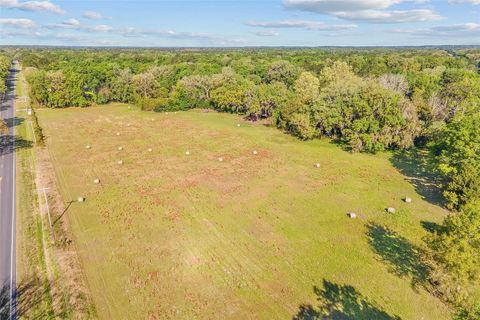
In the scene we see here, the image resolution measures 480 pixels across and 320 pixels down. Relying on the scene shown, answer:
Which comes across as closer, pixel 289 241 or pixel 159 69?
pixel 289 241

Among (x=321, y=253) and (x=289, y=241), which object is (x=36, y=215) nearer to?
(x=289, y=241)

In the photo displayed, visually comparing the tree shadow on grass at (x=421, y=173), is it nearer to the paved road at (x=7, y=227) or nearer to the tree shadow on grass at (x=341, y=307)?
the tree shadow on grass at (x=341, y=307)

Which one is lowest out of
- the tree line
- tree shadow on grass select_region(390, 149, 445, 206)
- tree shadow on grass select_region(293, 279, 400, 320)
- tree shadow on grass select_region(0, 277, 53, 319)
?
tree shadow on grass select_region(0, 277, 53, 319)

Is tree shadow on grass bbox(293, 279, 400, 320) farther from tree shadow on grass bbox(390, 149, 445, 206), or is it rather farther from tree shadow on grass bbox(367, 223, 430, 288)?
tree shadow on grass bbox(390, 149, 445, 206)

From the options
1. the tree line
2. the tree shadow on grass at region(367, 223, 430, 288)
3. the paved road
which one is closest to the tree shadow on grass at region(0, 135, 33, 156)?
the paved road

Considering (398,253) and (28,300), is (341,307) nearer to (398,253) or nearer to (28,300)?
(398,253)

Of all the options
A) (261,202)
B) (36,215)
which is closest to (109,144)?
(36,215)

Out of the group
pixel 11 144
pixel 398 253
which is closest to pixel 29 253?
pixel 398 253
